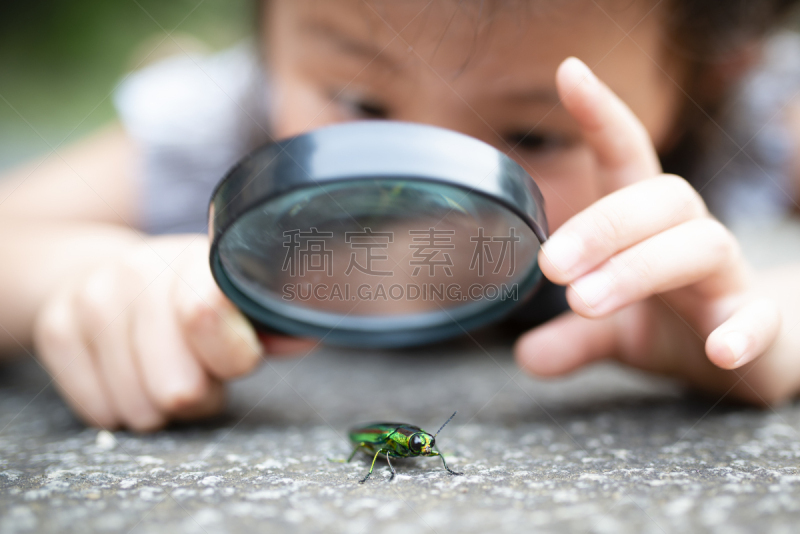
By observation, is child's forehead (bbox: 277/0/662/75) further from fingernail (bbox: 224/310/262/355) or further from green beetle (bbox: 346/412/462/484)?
green beetle (bbox: 346/412/462/484)

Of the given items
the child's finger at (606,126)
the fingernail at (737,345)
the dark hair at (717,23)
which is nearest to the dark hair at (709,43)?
the dark hair at (717,23)

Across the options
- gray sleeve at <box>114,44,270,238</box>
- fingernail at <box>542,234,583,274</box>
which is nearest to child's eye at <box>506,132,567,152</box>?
fingernail at <box>542,234,583,274</box>

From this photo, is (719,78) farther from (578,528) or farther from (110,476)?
(110,476)

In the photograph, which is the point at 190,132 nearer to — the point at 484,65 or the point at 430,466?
the point at 484,65

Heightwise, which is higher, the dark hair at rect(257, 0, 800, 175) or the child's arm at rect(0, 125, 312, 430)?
the dark hair at rect(257, 0, 800, 175)

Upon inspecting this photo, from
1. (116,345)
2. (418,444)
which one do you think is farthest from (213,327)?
(418,444)

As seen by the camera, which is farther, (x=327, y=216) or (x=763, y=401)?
(x=763, y=401)

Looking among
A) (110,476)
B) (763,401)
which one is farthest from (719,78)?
(110,476)
